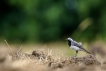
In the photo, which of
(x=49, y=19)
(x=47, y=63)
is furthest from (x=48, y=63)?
(x=49, y=19)

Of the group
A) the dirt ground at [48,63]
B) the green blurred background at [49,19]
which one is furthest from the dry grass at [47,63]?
the green blurred background at [49,19]

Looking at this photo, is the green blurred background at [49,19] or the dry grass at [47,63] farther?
the green blurred background at [49,19]

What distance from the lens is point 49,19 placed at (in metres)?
14.5

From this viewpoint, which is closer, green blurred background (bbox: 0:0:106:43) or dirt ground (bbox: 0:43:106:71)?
dirt ground (bbox: 0:43:106:71)

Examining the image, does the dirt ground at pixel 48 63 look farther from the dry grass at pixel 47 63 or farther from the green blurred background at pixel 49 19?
the green blurred background at pixel 49 19

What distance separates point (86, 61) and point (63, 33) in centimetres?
1177

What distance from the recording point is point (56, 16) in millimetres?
14695

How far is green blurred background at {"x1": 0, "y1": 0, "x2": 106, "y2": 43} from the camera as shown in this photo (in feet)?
47.0

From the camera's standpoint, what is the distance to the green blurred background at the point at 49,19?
14.3 m

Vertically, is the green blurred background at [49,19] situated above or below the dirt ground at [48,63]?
above

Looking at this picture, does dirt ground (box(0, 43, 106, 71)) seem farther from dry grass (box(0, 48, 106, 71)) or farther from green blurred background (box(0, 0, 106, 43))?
green blurred background (box(0, 0, 106, 43))

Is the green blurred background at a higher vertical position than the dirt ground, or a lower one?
higher

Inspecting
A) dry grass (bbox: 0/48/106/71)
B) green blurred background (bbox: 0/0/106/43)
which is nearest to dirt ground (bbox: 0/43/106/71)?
dry grass (bbox: 0/48/106/71)

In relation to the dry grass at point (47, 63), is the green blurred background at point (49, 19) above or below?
above
